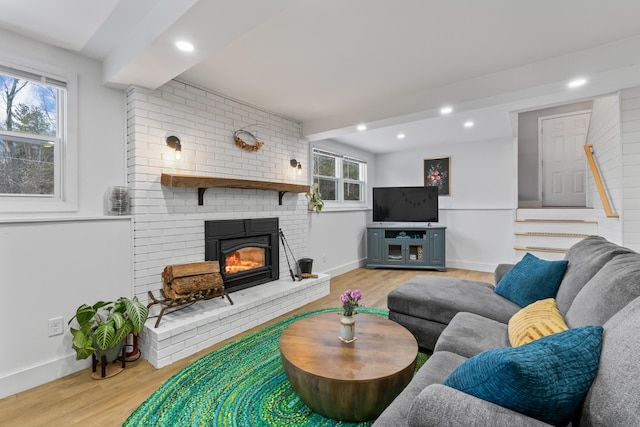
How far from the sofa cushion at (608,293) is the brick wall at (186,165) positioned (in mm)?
2903

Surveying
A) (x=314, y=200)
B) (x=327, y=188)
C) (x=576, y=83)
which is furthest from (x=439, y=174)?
(x=576, y=83)

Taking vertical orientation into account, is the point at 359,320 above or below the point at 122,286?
below

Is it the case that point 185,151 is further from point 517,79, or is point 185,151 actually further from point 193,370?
point 517,79

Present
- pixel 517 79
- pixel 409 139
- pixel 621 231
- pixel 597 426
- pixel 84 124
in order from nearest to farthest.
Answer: pixel 597 426, pixel 84 124, pixel 517 79, pixel 621 231, pixel 409 139

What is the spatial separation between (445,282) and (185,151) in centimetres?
275

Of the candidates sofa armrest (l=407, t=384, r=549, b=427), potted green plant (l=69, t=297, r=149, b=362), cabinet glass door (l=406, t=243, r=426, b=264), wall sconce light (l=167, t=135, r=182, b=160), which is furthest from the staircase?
A: potted green plant (l=69, t=297, r=149, b=362)

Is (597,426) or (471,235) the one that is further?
(471,235)

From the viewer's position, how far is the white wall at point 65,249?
1.96m

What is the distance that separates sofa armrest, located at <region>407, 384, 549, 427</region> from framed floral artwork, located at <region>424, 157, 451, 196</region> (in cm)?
530

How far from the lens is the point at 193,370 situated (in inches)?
85.1

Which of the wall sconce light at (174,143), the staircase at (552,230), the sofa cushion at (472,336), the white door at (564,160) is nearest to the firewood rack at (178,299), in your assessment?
the wall sconce light at (174,143)

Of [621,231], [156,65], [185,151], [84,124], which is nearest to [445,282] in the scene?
[621,231]

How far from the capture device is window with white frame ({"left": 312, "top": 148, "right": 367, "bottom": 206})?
5.00m

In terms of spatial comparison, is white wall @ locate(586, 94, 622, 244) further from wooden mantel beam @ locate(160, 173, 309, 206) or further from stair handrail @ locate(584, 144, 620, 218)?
wooden mantel beam @ locate(160, 173, 309, 206)
